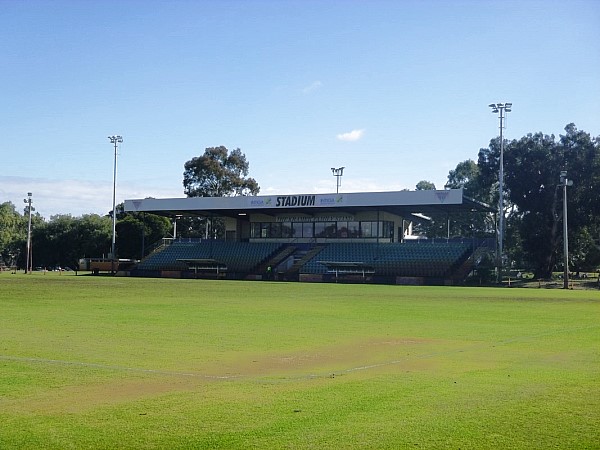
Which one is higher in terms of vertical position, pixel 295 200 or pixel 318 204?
pixel 295 200

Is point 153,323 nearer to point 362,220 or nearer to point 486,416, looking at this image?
point 486,416

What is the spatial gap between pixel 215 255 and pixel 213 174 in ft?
109

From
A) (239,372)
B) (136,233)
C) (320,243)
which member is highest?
(136,233)

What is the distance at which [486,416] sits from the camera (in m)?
8.04

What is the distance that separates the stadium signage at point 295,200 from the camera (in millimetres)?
72062

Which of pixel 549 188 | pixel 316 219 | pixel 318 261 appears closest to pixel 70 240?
pixel 316 219

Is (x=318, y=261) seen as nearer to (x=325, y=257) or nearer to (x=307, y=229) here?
(x=325, y=257)

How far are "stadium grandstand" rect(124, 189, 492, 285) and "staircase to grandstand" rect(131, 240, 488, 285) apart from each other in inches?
3.7

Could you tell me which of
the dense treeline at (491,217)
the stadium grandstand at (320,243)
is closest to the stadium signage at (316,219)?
the stadium grandstand at (320,243)

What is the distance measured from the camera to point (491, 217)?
9475cm

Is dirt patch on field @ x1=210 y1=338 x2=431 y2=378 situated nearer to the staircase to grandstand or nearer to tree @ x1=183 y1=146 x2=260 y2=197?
the staircase to grandstand

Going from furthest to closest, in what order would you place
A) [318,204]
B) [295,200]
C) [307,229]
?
[307,229] → [295,200] → [318,204]

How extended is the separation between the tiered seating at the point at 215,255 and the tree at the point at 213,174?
27.3 meters

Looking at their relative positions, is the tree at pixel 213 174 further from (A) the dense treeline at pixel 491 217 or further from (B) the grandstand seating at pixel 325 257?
(B) the grandstand seating at pixel 325 257
